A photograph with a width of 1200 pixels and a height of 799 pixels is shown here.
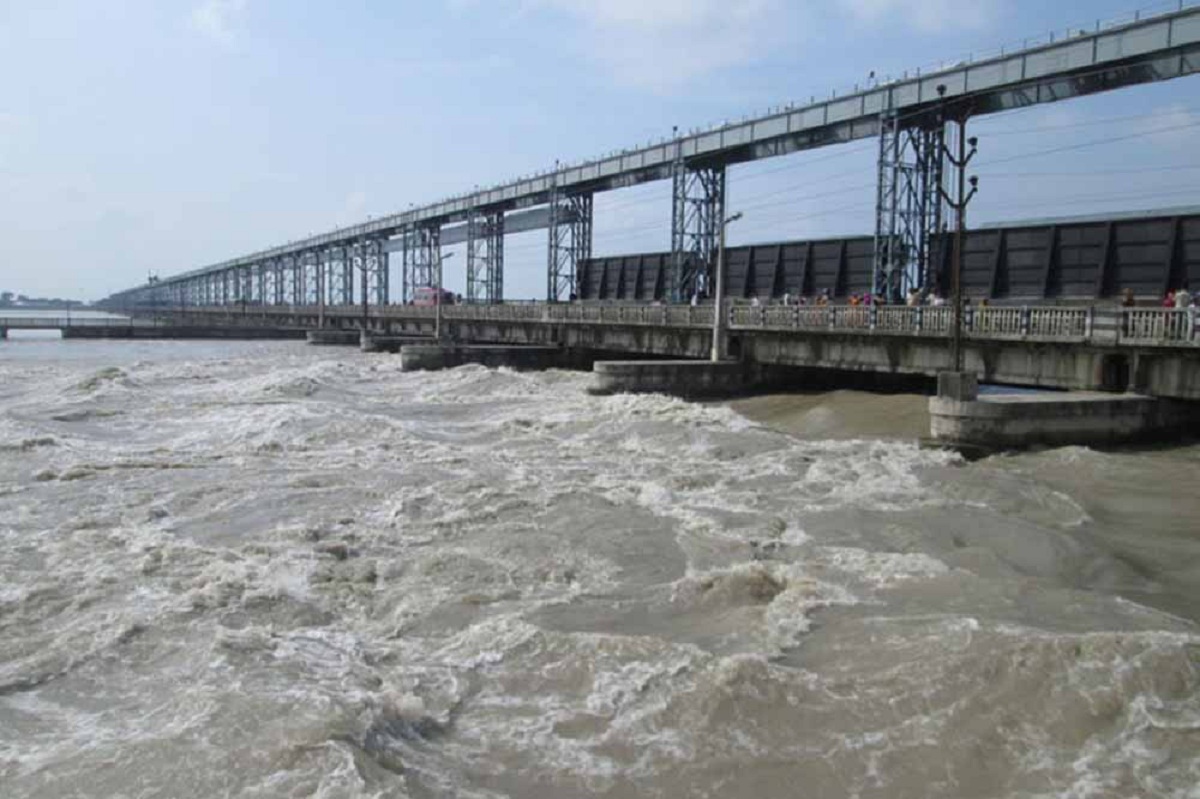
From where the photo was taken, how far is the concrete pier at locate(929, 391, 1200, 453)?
23.2m

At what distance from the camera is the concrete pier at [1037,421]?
915 inches

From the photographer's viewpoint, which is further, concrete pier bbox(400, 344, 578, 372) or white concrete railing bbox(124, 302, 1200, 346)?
concrete pier bbox(400, 344, 578, 372)

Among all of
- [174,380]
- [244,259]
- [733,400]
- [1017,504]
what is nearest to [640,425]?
[733,400]

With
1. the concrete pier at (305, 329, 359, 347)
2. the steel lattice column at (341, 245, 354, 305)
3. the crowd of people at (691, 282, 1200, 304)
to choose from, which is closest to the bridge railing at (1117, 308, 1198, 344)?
the crowd of people at (691, 282, 1200, 304)

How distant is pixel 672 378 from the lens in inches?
1515

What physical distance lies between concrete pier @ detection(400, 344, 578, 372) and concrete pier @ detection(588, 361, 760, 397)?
20.0 m

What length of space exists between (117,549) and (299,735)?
25.6ft

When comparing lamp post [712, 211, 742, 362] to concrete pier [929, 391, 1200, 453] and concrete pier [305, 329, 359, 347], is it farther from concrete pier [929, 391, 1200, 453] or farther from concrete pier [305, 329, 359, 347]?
concrete pier [305, 329, 359, 347]

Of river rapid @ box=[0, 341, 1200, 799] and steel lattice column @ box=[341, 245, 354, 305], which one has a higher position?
steel lattice column @ box=[341, 245, 354, 305]

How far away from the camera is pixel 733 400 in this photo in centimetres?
3891

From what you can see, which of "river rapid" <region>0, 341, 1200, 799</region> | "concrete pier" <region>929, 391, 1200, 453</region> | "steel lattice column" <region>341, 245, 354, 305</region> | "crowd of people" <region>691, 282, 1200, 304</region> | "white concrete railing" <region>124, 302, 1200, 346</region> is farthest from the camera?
"steel lattice column" <region>341, 245, 354, 305</region>

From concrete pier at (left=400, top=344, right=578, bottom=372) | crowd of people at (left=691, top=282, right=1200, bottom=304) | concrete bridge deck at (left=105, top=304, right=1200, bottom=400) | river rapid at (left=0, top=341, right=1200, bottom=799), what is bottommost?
river rapid at (left=0, top=341, right=1200, bottom=799)

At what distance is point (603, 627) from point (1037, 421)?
16.5 metres

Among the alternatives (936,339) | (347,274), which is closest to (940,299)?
(936,339)
